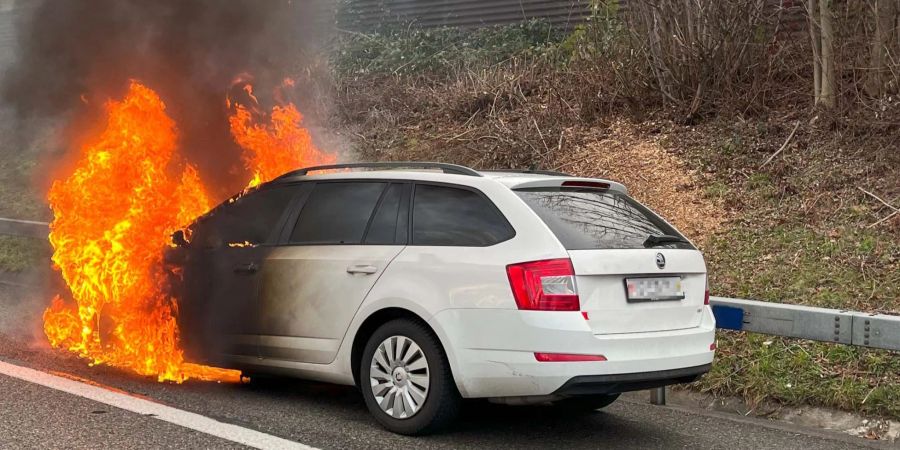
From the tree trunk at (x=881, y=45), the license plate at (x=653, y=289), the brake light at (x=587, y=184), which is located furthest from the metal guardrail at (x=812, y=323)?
the tree trunk at (x=881, y=45)

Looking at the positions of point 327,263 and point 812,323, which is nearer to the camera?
point 327,263

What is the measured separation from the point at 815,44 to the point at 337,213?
735 centimetres

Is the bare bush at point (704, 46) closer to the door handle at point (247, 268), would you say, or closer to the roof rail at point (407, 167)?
the roof rail at point (407, 167)

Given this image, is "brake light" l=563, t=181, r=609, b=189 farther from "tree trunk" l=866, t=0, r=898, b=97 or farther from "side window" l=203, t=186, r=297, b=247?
"tree trunk" l=866, t=0, r=898, b=97

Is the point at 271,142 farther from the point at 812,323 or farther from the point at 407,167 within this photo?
the point at 812,323

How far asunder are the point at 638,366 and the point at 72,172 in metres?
5.39

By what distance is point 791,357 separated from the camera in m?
6.78

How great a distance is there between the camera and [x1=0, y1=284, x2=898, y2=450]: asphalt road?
16.8 ft

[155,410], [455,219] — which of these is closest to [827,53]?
[455,219]

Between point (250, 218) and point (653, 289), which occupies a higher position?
point (250, 218)

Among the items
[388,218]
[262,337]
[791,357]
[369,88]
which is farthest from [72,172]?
[369,88]

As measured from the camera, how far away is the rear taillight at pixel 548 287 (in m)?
4.77

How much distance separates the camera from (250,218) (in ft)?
21.0

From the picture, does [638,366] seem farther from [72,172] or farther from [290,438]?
[72,172]
